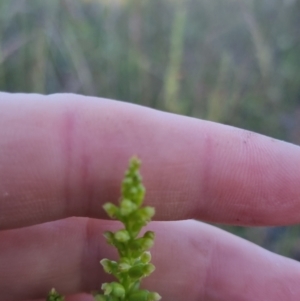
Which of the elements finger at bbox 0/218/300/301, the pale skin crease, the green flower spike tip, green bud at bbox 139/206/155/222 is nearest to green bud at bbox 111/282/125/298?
the green flower spike tip

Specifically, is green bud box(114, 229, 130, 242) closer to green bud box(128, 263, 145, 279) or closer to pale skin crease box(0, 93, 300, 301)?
green bud box(128, 263, 145, 279)

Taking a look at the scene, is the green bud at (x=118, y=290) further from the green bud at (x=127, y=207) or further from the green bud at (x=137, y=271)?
the green bud at (x=127, y=207)

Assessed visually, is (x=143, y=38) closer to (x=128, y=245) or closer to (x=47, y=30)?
(x=47, y=30)

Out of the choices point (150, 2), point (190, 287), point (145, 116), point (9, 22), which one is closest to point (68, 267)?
point (190, 287)

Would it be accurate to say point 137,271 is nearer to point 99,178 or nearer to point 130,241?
point 130,241

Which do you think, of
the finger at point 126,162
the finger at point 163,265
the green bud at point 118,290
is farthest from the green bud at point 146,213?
the finger at point 163,265
